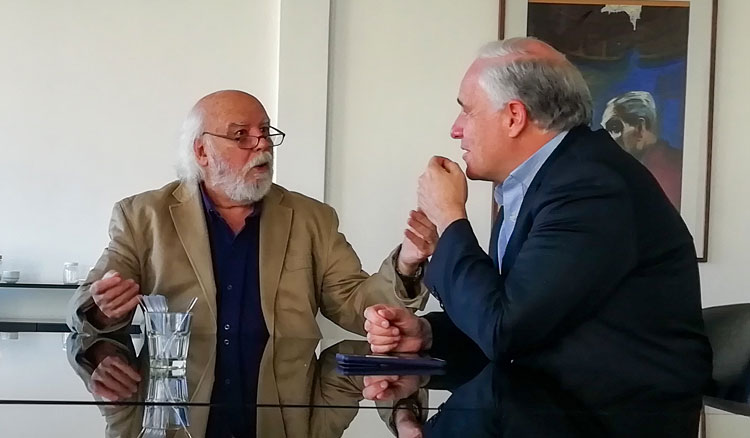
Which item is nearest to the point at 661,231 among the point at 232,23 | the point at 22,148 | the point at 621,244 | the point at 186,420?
the point at 621,244

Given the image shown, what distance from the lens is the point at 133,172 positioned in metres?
3.08

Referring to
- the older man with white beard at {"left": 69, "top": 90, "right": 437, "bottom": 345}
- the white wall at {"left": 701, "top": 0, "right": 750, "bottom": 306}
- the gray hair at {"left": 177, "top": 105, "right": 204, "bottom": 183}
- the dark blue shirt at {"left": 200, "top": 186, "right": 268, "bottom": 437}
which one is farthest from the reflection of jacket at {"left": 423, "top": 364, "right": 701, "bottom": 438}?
the white wall at {"left": 701, "top": 0, "right": 750, "bottom": 306}

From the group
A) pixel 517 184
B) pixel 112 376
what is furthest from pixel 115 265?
pixel 517 184

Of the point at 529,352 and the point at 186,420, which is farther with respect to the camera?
the point at 529,352

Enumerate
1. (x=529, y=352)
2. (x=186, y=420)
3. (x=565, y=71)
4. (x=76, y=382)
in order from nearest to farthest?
(x=186, y=420) → (x=76, y=382) → (x=529, y=352) → (x=565, y=71)

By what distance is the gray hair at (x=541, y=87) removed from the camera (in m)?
1.51

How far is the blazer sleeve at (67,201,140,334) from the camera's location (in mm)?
1968

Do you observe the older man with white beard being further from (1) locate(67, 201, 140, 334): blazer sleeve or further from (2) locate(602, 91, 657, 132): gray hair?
(2) locate(602, 91, 657, 132): gray hair

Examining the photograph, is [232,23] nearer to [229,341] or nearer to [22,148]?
[22,148]

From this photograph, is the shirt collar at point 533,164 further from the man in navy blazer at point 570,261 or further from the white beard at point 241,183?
the white beard at point 241,183

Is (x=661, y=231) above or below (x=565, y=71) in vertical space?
below

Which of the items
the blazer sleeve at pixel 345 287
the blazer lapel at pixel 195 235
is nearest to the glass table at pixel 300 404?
the blazer lapel at pixel 195 235

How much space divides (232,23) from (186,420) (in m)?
2.42

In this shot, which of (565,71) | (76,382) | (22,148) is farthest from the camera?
(22,148)
